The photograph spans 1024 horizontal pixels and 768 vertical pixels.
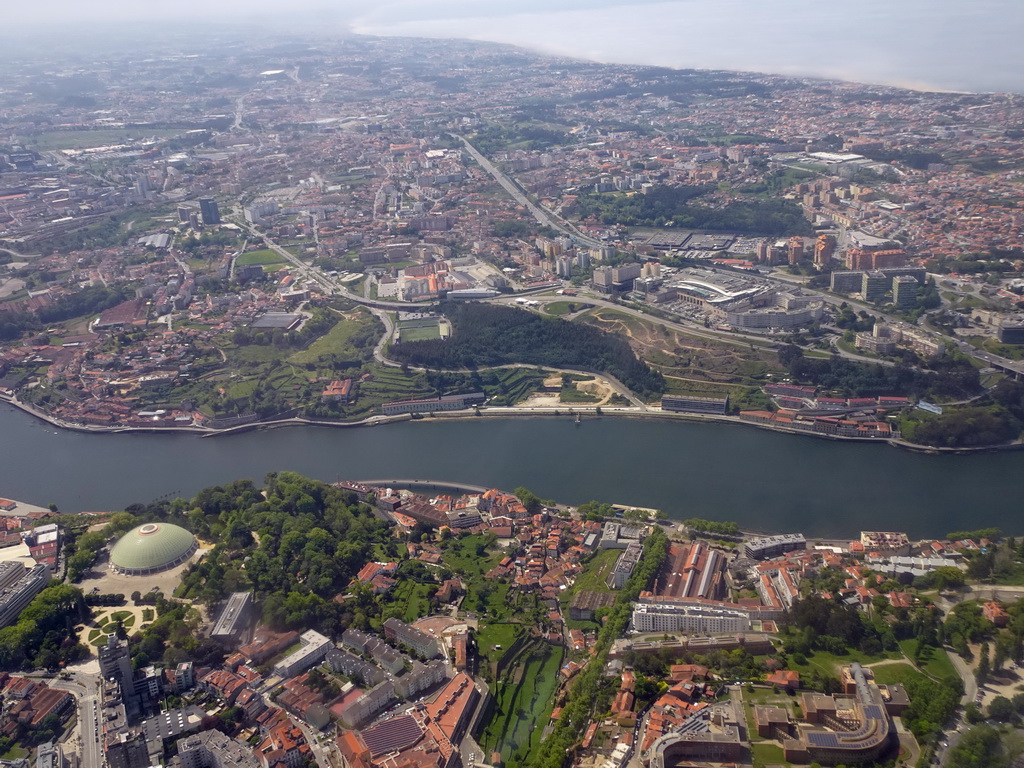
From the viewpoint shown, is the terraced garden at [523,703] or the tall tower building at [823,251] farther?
the tall tower building at [823,251]

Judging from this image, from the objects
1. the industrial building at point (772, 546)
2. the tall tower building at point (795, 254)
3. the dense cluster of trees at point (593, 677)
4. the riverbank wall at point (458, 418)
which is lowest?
the riverbank wall at point (458, 418)

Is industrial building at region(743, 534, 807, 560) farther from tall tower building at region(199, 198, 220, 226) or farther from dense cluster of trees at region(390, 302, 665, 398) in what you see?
tall tower building at region(199, 198, 220, 226)

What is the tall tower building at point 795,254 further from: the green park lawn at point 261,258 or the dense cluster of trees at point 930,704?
the dense cluster of trees at point 930,704

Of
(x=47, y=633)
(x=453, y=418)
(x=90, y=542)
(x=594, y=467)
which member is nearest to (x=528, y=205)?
(x=453, y=418)

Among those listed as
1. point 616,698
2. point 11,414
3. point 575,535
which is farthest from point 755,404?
point 11,414

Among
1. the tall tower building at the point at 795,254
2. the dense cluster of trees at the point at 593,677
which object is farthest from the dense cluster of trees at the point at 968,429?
the tall tower building at the point at 795,254
